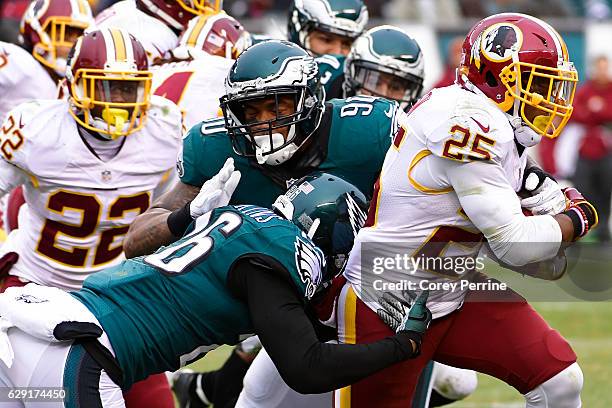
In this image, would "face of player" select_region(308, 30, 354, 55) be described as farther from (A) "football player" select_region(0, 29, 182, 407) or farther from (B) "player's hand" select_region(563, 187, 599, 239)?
(B) "player's hand" select_region(563, 187, 599, 239)

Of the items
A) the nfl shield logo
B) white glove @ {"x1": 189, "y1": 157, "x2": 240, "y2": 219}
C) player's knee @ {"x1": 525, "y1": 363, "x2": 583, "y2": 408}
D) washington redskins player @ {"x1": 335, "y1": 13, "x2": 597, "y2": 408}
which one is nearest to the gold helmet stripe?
the nfl shield logo

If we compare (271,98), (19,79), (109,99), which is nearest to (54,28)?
(19,79)

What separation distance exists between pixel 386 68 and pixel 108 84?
129cm

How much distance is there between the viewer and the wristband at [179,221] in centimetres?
402

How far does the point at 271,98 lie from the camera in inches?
161

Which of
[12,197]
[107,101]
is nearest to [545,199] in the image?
[107,101]

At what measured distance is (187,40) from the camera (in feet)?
20.0

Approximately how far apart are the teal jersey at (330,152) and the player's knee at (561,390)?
0.91 metres

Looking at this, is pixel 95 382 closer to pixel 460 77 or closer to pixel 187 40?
pixel 460 77

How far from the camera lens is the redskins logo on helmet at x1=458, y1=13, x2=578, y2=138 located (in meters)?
3.78

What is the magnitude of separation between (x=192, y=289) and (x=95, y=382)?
0.37 metres

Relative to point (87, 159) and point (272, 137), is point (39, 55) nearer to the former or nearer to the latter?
point (87, 159)

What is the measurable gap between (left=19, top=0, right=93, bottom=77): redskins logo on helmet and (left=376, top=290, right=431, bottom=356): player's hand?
9.87ft

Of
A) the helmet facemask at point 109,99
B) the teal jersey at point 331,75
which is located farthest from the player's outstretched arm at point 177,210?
the teal jersey at point 331,75
